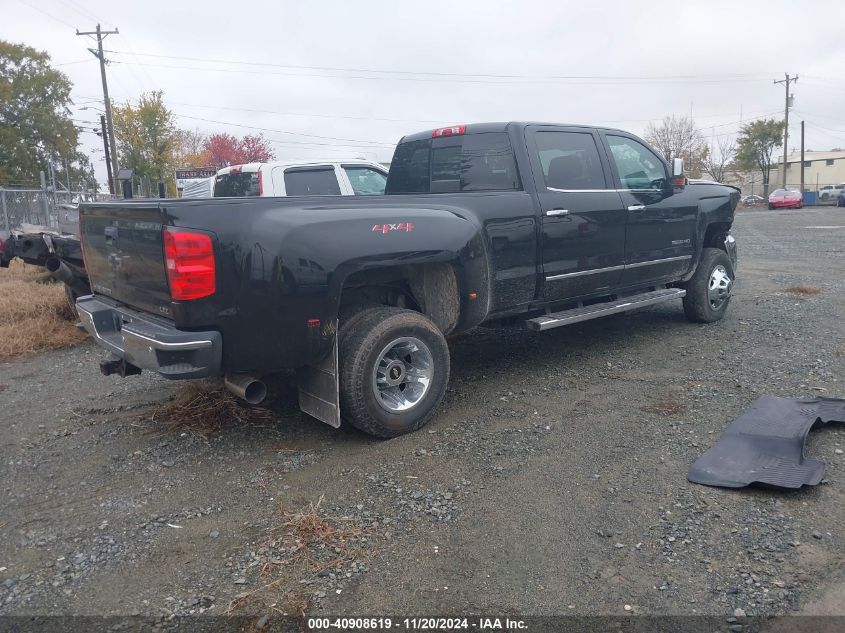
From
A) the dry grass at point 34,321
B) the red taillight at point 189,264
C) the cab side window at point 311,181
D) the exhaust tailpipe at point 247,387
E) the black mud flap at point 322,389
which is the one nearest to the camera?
the red taillight at point 189,264

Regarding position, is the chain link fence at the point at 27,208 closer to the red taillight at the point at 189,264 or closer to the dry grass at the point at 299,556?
the red taillight at the point at 189,264

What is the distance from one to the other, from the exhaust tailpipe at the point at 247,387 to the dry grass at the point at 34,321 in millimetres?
3682

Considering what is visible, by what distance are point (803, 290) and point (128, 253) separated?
844cm

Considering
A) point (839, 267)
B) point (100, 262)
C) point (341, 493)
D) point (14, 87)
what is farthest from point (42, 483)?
point (14, 87)

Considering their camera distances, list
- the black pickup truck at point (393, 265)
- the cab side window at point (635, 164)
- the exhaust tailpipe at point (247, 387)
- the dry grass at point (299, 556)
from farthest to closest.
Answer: the cab side window at point (635, 164) → the exhaust tailpipe at point (247, 387) → the black pickup truck at point (393, 265) → the dry grass at point (299, 556)

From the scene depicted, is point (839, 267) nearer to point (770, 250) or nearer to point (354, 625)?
point (770, 250)

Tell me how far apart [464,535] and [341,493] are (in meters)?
0.79

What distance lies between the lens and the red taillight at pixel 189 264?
3627mm

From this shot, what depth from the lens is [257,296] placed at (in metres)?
3.78

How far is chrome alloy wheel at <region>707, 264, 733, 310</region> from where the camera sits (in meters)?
7.29

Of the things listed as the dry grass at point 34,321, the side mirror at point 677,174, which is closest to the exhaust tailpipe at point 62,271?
the dry grass at point 34,321

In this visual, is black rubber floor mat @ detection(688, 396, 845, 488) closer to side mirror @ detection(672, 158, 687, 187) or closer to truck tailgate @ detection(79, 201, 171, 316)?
side mirror @ detection(672, 158, 687, 187)

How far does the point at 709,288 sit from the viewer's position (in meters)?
7.25

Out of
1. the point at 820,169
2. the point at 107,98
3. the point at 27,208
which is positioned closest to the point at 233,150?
the point at 107,98
